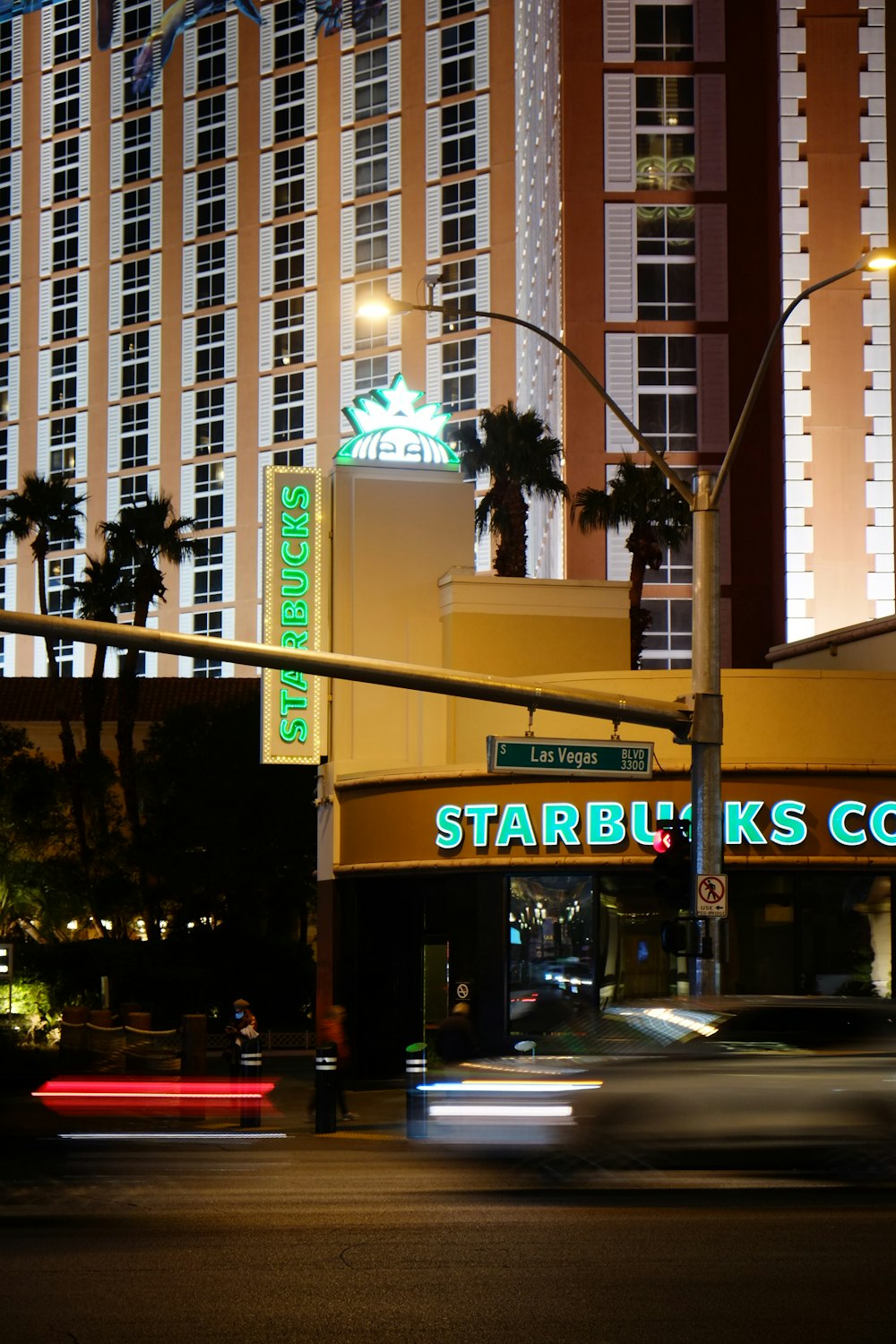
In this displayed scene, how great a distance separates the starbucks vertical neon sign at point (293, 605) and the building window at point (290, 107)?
81.3 meters

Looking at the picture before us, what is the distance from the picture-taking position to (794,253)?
60.0 metres

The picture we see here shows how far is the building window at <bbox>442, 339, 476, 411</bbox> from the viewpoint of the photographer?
9944 centimetres

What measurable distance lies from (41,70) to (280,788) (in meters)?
76.5

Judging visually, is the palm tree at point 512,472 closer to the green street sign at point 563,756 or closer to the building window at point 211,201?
the green street sign at point 563,756

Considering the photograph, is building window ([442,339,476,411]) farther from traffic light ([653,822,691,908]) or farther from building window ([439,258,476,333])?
traffic light ([653,822,691,908])

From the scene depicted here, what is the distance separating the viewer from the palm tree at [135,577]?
55.8m

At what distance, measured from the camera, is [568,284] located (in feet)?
201

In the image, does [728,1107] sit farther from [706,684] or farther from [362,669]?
[706,684]

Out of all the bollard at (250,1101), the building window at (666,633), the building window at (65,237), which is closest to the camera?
the bollard at (250,1101)

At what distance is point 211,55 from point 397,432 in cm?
8579

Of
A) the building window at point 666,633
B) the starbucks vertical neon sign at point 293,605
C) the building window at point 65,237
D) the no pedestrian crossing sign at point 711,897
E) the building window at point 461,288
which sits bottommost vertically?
the no pedestrian crossing sign at point 711,897

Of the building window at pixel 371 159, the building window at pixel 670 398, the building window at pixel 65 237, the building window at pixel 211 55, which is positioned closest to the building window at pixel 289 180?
the building window at pixel 371 159

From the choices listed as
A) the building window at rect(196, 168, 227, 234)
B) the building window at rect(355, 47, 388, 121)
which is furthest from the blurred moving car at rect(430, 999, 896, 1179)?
the building window at rect(196, 168, 227, 234)

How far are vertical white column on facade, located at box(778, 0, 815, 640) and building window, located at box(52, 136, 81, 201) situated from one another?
2593 inches
